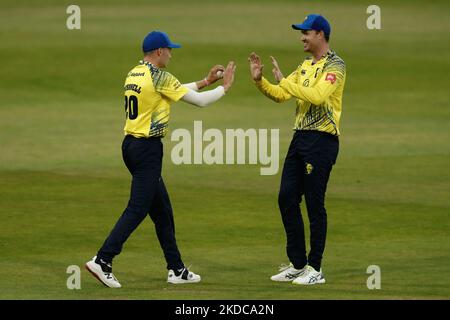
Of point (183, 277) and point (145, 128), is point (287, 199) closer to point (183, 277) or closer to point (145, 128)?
point (183, 277)

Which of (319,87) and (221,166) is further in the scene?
(221,166)

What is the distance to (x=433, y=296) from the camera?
10266mm

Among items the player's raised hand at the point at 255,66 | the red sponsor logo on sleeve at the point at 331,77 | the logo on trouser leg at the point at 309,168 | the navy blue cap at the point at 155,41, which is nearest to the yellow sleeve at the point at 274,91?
the player's raised hand at the point at 255,66

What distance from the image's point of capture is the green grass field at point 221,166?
1161 cm

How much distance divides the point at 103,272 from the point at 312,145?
7.36 feet

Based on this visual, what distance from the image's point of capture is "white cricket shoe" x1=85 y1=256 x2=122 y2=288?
10625mm

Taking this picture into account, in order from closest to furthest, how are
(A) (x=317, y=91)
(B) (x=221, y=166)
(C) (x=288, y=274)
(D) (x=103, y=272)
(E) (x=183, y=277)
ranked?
1. (D) (x=103, y=272)
2. (A) (x=317, y=91)
3. (E) (x=183, y=277)
4. (C) (x=288, y=274)
5. (B) (x=221, y=166)

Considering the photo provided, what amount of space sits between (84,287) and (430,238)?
14.4 feet

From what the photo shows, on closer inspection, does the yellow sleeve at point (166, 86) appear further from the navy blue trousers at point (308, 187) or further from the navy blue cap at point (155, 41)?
the navy blue trousers at point (308, 187)

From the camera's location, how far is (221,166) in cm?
1914

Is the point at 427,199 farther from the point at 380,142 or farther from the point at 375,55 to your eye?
the point at 375,55

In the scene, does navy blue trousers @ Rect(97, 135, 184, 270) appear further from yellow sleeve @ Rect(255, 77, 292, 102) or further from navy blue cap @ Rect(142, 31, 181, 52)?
yellow sleeve @ Rect(255, 77, 292, 102)

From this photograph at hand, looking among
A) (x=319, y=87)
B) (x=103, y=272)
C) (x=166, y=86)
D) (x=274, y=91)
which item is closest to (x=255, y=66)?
(x=274, y=91)

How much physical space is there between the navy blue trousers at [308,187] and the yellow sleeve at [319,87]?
15.7 inches
